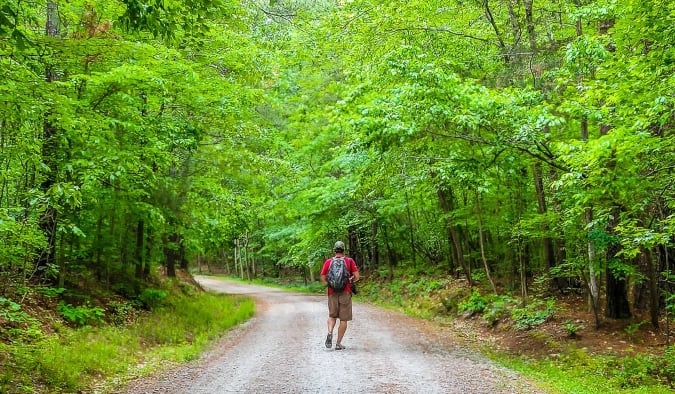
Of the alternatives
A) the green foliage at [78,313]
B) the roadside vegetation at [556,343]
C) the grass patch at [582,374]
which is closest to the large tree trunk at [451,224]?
the roadside vegetation at [556,343]

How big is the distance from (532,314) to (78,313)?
9.11 meters

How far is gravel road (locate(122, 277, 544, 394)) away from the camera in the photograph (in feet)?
21.2

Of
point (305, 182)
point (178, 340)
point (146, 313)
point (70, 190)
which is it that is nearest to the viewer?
point (70, 190)

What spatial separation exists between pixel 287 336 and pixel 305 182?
12.9 m

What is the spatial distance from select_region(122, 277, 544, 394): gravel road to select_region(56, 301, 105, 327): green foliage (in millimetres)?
2254

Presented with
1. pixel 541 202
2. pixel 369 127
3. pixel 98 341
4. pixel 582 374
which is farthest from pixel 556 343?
pixel 98 341

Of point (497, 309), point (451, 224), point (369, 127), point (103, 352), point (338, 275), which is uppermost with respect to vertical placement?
point (369, 127)

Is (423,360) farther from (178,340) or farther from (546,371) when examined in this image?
(178,340)

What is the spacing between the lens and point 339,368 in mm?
7504

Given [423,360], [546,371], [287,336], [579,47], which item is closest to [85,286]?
[287,336]

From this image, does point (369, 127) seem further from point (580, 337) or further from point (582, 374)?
point (580, 337)

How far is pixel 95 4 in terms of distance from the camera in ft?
28.4

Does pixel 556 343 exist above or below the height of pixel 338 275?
below

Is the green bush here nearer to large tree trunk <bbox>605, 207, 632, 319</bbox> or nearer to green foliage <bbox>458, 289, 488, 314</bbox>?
green foliage <bbox>458, 289, 488, 314</bbox>
